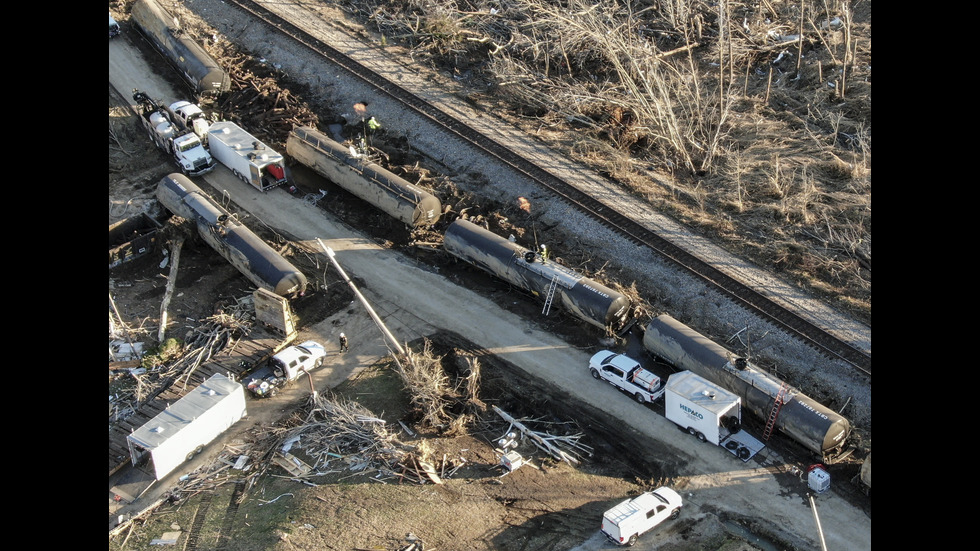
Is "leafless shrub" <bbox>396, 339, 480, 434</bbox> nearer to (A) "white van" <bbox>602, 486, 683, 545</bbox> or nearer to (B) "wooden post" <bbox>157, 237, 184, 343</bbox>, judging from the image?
(A) "white van" <bbox>602, 486, 683, 545</bbox>

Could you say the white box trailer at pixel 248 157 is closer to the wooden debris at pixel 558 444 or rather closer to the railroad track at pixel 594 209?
→ the railroad track at pixel 594 209

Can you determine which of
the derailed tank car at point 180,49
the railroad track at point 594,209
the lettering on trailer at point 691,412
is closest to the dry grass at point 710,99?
the railroad track at point 594,209

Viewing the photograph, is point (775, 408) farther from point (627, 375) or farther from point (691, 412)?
point (627, 375)

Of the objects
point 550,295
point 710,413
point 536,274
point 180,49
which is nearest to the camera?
→ point 710,413

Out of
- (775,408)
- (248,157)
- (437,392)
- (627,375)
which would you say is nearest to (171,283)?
(248,157)

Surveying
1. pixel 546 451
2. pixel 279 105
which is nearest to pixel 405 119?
pixel 279 105

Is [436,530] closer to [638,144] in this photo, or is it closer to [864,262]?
[864,262]
